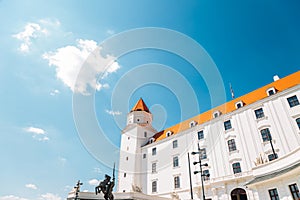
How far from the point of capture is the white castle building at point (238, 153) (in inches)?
752

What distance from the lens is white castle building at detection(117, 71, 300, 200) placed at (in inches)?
752

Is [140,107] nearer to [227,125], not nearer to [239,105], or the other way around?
[227,125]

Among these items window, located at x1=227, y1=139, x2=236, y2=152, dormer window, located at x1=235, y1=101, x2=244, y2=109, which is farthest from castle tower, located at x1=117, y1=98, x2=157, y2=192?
dormer window, located at x1=235, y1=101, x2=244, y2=109

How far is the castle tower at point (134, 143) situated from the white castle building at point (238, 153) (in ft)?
0.92

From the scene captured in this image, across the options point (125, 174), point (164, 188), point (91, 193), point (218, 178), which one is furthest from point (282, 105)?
point (125, 174)

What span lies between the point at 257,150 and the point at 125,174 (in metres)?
24.6

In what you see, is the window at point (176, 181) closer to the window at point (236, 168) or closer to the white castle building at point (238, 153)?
the white castle building at point (238, 153)

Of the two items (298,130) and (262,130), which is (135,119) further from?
(298,130)

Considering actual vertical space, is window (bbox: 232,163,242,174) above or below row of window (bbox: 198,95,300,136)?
below

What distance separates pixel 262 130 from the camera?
76.5 feet

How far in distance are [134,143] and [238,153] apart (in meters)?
21.6

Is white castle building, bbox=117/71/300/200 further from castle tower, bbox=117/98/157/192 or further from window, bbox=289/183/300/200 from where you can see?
castle tower, bbox=117/98/157/192

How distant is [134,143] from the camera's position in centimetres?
3981

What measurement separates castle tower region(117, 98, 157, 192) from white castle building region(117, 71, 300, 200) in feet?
0.92
